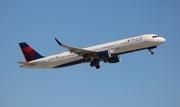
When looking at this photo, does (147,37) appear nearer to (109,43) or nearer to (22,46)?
(109,43)

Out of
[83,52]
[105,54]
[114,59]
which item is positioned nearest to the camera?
[105,54]

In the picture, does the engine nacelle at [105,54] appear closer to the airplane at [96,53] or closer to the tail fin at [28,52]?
the airplane at [96,53]

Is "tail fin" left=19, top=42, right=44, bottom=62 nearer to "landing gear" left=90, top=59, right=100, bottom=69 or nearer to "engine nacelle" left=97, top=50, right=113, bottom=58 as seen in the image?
"landing gear" left=90, top=59, right=100, bottom=69

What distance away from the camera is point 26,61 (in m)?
68.9

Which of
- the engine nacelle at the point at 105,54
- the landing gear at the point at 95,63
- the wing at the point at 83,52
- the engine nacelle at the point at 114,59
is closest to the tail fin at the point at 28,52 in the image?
the wing at the point at 83,52

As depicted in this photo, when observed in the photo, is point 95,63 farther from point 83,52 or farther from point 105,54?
point 105,54

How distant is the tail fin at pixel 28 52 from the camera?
68625mm

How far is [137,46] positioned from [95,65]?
343 inches

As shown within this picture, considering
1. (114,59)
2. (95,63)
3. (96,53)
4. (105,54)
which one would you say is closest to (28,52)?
(95,63)

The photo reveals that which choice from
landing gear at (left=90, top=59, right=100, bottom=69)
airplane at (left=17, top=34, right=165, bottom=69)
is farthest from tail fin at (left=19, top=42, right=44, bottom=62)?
landing gear at (left=90, top=59, right=100, bottom=69)

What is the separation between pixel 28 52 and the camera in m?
70.0

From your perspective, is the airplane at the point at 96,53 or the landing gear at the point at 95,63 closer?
the airplane at the point at 96,53

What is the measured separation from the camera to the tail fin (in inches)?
2702

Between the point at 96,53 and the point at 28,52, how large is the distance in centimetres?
1583
